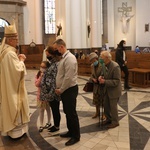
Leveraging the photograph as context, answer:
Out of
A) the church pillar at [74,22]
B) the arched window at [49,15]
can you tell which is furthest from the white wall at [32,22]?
the church pillar at [74,22]

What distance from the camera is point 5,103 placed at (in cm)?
443

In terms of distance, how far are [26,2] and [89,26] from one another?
7.45 metres

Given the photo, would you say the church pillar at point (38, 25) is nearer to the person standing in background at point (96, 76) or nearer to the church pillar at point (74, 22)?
the church pillar at point (74, 22)

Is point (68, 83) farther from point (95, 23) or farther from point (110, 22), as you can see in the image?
point (110, 22)

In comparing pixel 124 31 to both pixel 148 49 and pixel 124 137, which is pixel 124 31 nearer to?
pixel 148 49

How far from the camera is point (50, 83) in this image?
462 centimetres

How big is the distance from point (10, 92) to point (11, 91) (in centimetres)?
3

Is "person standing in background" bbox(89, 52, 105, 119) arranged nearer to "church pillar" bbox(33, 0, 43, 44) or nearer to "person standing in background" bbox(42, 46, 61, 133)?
"person standing in background" bbox(42, 46, 61, 133)

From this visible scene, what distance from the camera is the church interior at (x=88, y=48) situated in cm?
453

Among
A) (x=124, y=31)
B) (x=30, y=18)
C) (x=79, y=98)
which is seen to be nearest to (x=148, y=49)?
(x=124, y=31)

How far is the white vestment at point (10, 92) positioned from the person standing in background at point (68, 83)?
76cm

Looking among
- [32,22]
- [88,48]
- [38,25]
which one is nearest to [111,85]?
[88,48]

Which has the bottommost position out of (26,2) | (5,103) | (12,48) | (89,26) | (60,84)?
(5,103)

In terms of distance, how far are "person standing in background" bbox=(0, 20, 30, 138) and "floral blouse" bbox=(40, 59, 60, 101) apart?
1.29ft
